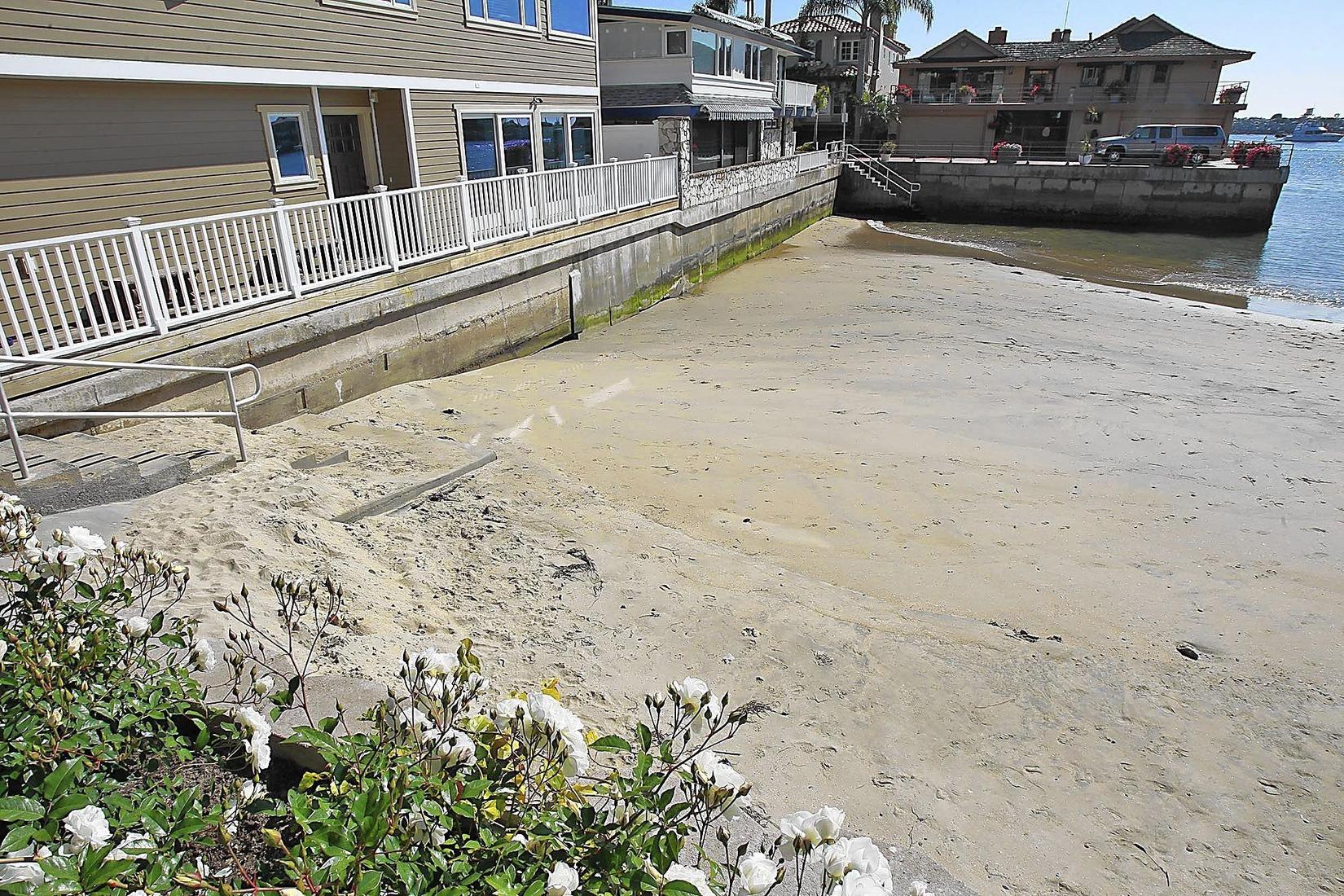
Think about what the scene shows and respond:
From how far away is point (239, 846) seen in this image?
2449 mm

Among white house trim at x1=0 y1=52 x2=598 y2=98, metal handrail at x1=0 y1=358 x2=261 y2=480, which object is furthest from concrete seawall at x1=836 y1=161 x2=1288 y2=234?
metal handrail at x1=0 y1=358 x2=261 y2=480

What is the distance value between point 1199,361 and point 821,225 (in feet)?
71.2

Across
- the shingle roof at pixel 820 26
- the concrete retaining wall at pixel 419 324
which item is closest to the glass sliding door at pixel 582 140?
the concrete retaining wall at pixel 419 324

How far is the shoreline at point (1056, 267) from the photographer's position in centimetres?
2164

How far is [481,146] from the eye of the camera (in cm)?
1625

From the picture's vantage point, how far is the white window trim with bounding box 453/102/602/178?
15594 millimetres

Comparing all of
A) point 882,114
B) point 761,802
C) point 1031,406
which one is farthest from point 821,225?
point 761,802

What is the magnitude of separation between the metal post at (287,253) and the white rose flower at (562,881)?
905 centimetres

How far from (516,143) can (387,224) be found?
306 inches

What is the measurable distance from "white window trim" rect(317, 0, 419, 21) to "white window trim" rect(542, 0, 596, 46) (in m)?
4.51

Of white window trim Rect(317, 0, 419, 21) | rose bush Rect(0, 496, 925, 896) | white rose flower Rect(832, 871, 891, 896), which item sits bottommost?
rose bush Rect(0, 496, 925, 896)

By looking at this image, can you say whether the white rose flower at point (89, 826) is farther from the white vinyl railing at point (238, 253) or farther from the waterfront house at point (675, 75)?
the waterfront house at point (675, 75)

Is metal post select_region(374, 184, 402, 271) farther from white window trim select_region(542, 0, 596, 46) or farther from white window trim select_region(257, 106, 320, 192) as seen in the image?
white window trim select_region(542, 0, 596, 46)

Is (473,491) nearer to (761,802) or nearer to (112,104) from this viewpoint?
(761,802)
